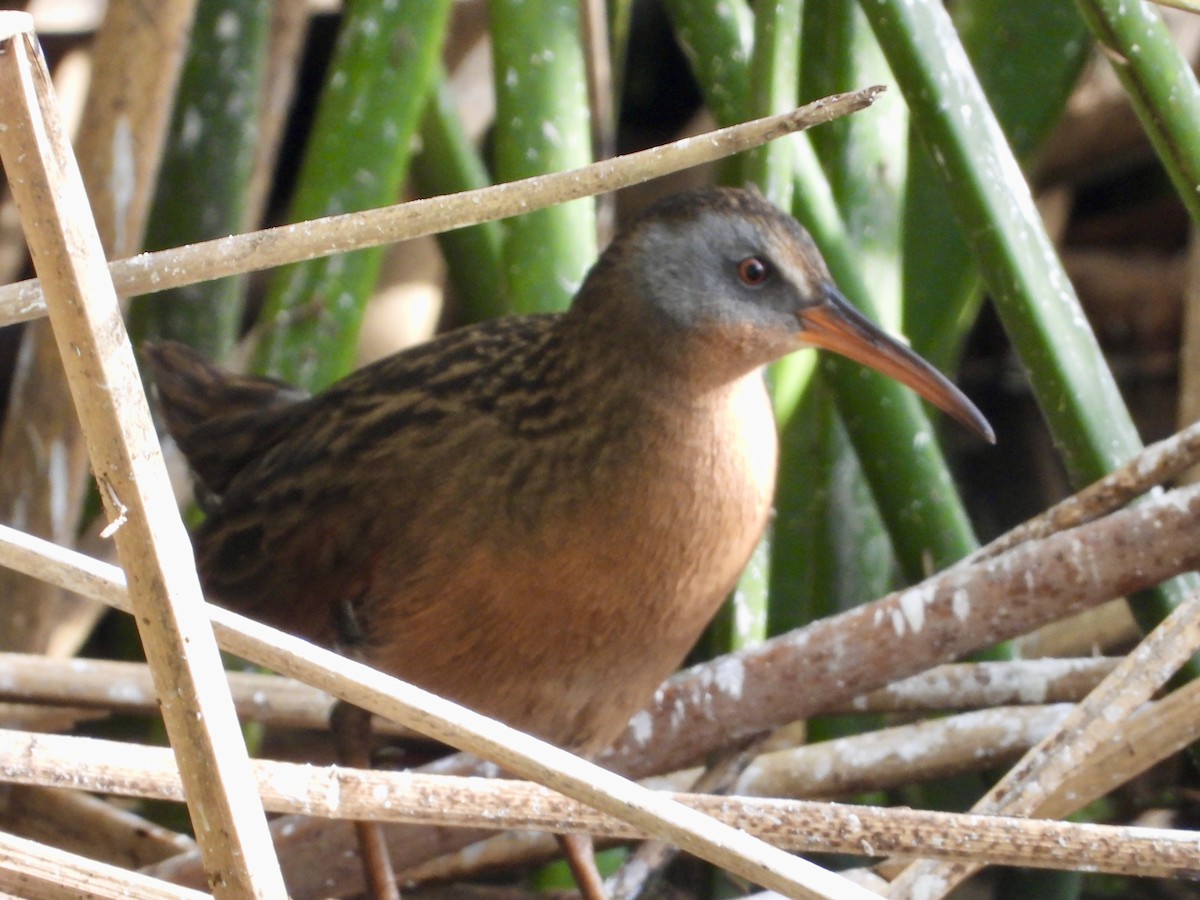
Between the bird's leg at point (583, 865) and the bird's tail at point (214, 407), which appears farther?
the bird's tail at point (214, 407)

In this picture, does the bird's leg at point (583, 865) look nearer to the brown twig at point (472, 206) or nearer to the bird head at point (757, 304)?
the bird head at point (757, 304)

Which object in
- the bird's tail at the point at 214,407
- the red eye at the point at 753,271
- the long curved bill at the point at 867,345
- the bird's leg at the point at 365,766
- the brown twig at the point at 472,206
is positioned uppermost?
the bird's tail at the point at 214,407

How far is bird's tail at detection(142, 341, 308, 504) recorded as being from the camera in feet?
7.02

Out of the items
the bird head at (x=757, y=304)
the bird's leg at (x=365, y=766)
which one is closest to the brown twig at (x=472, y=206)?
the bird head at (x=757, y=304)

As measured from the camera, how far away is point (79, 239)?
2.87 feet

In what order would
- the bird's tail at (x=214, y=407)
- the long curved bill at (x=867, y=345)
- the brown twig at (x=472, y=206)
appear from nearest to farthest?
the brown twig at (x=472, y=206), the long curved bill at (x=867, y=345), the bird's tail at (x=214, y=407)

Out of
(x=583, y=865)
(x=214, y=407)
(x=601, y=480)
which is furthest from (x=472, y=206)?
(x=214, y=407)

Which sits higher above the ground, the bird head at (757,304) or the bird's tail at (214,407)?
the bird's tail at (214,407)

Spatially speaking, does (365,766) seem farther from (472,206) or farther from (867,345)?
(472,206)

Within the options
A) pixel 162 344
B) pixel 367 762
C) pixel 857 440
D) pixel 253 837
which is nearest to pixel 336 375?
pixel 162 344

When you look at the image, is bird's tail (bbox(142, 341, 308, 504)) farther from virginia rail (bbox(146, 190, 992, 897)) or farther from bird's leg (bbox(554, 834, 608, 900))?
→ bird's leg (bbox(554, 834, 608, 900))

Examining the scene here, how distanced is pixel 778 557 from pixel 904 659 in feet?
1.53

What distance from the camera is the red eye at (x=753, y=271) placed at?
1715 mm

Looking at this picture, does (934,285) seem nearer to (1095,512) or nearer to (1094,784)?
(1095,512)
